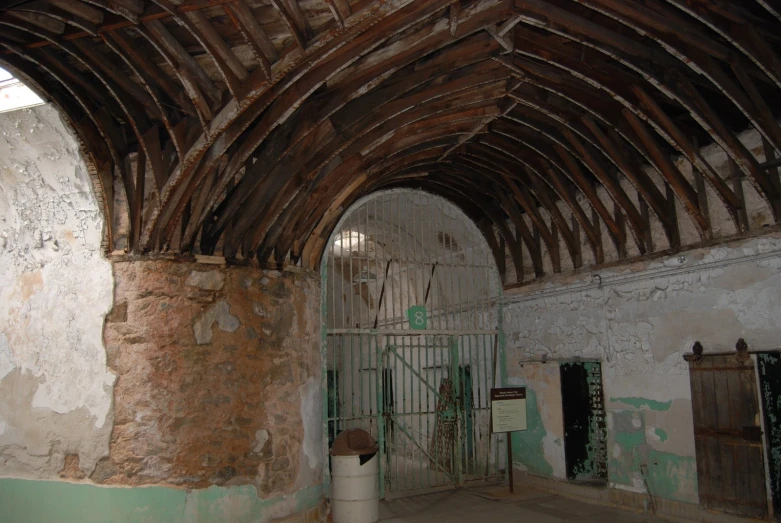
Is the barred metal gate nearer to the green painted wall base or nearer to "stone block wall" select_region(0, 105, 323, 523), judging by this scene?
"stone block wall" select_region(0, 105, 323, 523)

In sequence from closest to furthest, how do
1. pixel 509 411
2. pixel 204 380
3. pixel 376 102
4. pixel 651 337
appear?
pixel 376 102, pixel 204 380, pixel 651 337, pixel 509 411

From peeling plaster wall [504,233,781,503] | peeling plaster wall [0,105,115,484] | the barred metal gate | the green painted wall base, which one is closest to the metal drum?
the green painted wall base

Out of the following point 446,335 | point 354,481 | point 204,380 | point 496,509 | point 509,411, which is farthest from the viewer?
point 446,335

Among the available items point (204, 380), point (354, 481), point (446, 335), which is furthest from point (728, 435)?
point (204, 380)

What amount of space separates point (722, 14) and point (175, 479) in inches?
232

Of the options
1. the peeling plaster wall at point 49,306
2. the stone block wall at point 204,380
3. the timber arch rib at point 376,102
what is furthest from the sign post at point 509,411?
the peeling plaster wall at point 49,306

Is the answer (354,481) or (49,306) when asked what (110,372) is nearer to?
(49,306)

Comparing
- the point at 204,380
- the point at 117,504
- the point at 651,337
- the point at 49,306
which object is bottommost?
the point at 117,504

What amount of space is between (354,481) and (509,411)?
2461 millimetres

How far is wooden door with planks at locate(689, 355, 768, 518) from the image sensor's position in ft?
19.2

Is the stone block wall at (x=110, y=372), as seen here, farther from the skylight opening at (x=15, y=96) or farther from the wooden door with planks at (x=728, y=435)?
the wooden door with planks at (x=728, y=435)

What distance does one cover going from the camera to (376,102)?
553 centimetres

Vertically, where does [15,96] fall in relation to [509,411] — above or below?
above

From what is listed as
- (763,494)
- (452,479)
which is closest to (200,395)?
(452,479)
